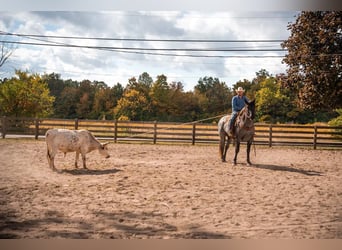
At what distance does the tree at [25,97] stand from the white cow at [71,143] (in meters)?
0.33

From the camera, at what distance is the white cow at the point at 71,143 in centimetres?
411

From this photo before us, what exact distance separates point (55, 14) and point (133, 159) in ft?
6.27

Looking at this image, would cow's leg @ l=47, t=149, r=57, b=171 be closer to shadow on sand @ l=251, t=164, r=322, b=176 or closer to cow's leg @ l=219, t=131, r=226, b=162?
cow's leg @ l=219, t=131, r=226, b=162

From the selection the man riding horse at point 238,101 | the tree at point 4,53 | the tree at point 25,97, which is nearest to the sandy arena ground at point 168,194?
the tree at point 25,97

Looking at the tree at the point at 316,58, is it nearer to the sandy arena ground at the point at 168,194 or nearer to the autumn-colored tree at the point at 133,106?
the sandy arena ground at the point at 168,194

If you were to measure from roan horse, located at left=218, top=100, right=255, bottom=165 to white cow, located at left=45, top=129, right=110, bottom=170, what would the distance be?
151 cm

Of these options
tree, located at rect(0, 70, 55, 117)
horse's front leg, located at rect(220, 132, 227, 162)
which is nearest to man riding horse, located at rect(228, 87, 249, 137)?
horse's front leg, located at rect(220, 132, 227, 162)

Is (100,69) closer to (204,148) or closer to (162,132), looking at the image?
(162,132)

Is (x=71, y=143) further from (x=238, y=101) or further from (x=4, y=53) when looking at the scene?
(x=238, y=101)

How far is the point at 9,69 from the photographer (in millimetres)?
3988

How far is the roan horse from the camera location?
168 inches

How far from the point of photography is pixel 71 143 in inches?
166

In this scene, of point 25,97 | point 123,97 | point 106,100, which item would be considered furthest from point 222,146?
point 25,97

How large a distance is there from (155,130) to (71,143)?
3.46 ft
